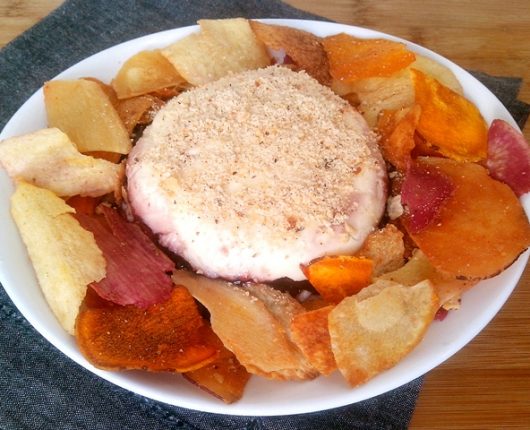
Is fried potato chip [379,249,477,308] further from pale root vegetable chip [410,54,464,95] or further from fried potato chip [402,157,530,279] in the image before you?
pale root vegetable chip [410,54,464,95]

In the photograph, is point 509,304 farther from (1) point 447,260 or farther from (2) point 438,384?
(1) point 447,260

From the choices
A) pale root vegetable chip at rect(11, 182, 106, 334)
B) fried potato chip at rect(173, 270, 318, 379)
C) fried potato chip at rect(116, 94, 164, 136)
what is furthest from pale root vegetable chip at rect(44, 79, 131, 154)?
fried potato chip at rect(173, 270, 318, 379)

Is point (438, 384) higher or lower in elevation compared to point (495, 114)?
lower

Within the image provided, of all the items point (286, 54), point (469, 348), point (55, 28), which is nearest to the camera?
point (469, 348)

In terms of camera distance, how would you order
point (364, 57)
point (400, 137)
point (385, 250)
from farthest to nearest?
point (364, 57)
point (400, 137)
point (385, 250)

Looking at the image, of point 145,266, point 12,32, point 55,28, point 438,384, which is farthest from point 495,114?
point 12,32

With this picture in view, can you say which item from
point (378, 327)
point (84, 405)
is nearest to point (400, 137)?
point (378, 327)

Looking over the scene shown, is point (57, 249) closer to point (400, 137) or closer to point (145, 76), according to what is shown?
point (145, 76)

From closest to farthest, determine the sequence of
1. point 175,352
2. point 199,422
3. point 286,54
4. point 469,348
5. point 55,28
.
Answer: point 175,352, point 199,422, point 469,348, point 286,54, point 55,28
